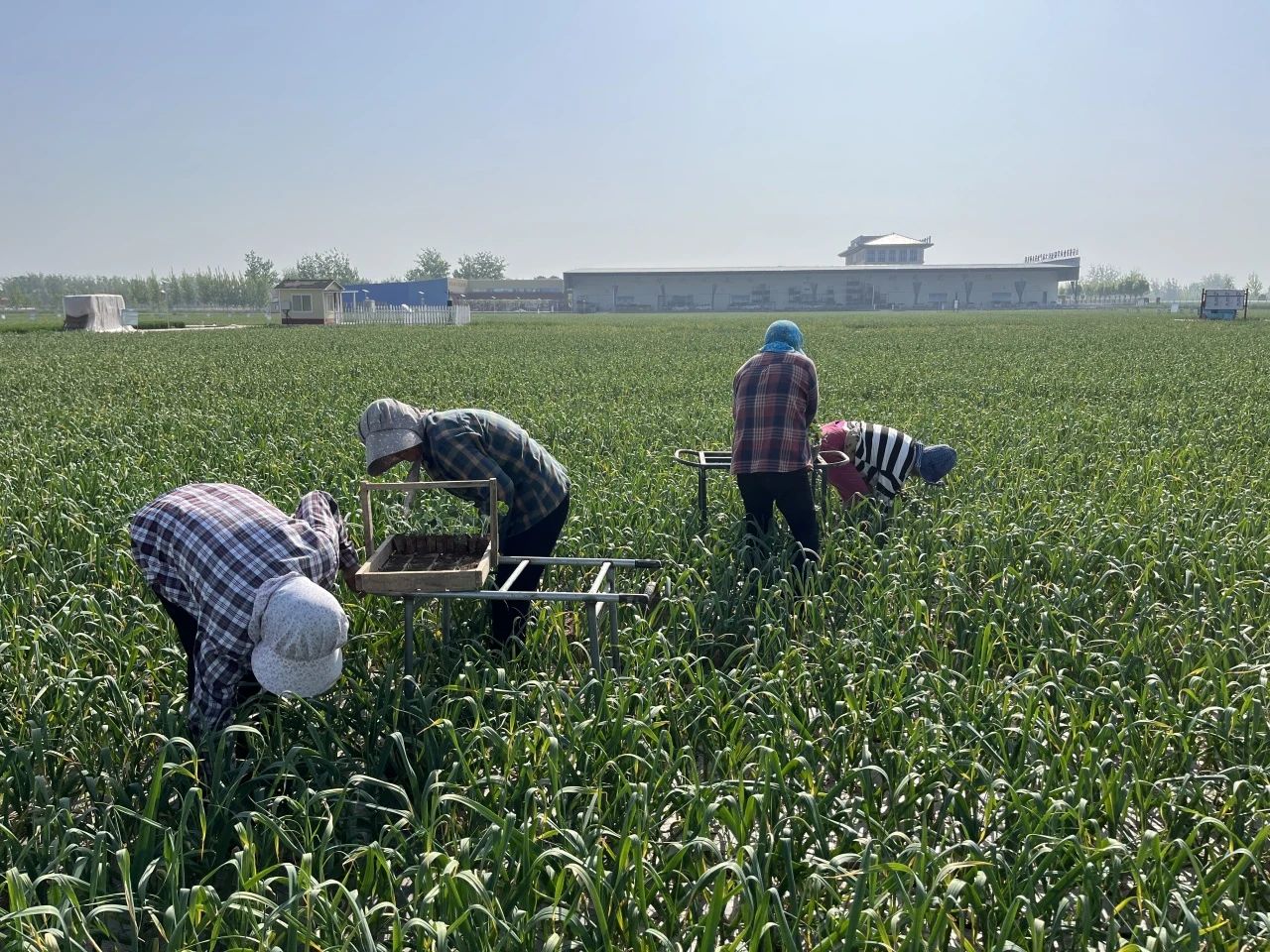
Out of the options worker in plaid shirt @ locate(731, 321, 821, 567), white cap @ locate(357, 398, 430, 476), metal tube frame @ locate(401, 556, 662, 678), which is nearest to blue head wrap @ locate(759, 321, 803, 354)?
worker in plaid shirt @ locate(731, 321, 821, 567)

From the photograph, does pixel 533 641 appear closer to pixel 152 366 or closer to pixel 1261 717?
pixel 1261 717

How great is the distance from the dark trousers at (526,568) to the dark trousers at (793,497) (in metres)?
1.48

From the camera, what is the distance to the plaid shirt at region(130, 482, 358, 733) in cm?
314

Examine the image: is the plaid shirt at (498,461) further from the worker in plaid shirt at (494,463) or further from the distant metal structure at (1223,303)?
the distant metal structure at (1223,303)

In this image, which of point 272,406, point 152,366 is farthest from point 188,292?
point 272,406

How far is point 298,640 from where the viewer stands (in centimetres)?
277

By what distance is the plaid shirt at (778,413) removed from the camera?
5.67m

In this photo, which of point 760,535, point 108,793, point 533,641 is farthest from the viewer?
point 760,535

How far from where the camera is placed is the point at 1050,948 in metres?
2.57

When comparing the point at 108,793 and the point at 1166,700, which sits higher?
the point at 1166,700

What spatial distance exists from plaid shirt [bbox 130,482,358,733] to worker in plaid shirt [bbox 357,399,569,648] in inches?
21.3

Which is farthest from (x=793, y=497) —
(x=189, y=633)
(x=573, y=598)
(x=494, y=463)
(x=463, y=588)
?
(x=189, y=633)

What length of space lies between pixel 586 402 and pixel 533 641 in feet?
32.5

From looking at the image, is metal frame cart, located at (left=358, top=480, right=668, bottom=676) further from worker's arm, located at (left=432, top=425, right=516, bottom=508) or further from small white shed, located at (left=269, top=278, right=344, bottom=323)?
small white shed, located at (left=269, top=278, right=344, bottom=323)
